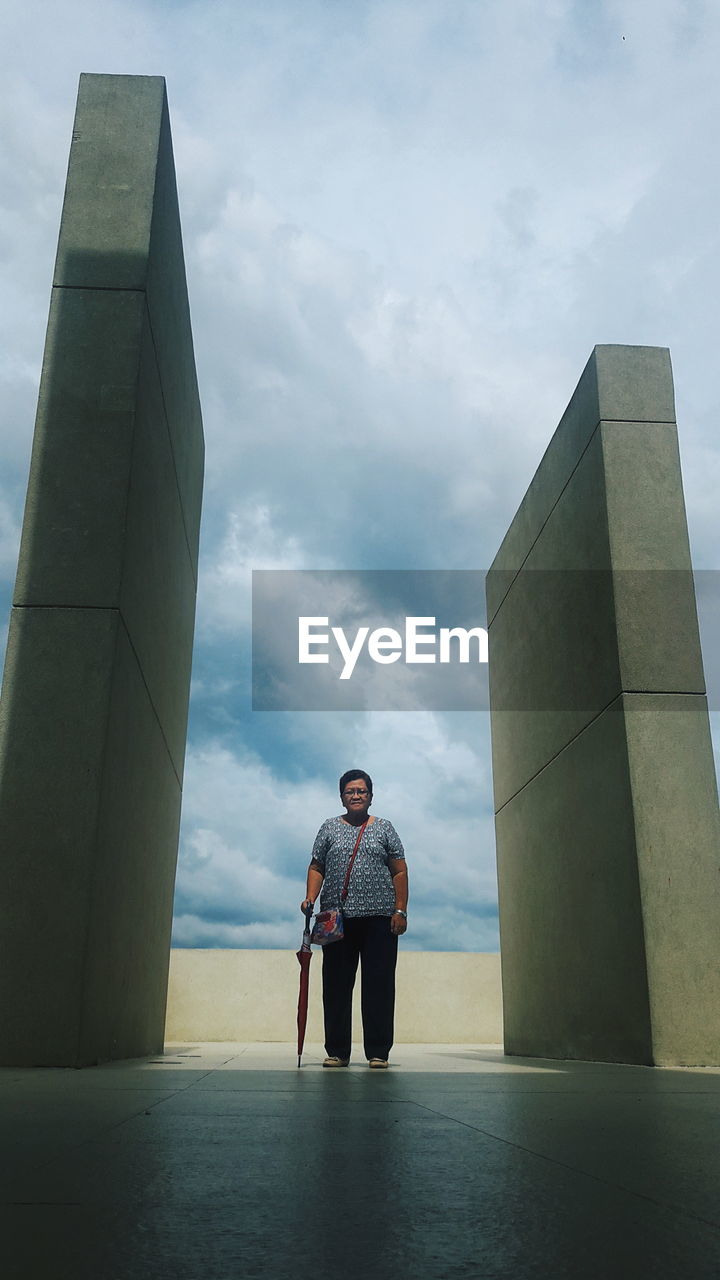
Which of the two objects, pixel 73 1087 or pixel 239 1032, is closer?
pixel 73 1087

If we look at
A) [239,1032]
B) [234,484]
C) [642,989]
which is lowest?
[239,1032]

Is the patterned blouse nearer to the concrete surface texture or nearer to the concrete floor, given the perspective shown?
the concrete surface texture

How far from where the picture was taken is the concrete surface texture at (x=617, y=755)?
18.1 feet

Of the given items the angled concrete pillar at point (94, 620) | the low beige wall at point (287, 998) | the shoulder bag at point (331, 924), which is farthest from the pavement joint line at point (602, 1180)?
the low beige wall at point (287, 998)

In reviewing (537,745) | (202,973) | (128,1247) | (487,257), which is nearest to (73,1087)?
(128,1247)

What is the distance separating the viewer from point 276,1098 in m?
2.86

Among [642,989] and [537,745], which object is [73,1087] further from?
[537,745]

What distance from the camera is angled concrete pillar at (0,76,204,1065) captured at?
13.9 ft

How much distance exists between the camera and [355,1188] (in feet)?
4.42

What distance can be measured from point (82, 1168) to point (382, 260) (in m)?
11.2

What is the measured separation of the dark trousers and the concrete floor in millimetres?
2417

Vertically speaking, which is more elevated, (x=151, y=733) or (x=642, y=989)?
(x=151, y=733)

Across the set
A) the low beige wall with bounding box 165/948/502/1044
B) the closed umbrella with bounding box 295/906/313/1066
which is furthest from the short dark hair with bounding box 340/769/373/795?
the low beige wall with bounding box 165/948/502/1044

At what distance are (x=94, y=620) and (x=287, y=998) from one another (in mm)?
12552
